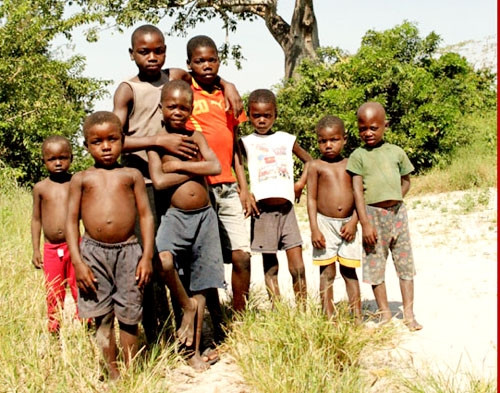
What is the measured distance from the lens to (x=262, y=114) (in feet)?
13.3

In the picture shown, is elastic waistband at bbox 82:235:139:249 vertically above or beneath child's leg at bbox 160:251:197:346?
above

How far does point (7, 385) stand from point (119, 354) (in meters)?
0.55

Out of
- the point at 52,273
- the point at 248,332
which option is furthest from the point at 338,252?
the point at 52,273

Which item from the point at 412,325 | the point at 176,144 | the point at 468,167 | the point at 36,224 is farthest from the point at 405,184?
the point at 468,167

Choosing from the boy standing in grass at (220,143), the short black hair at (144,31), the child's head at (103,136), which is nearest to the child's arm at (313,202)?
the boy standing in grass at (220,143)

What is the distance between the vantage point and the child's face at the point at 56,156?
4082 mm

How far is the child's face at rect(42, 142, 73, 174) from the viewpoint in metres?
4.08

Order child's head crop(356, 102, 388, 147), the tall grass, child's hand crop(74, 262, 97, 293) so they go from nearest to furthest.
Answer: child's hand crop(74, 262, 97, 293) → child's head crop(356, 102, 388, 147) → the tall grass

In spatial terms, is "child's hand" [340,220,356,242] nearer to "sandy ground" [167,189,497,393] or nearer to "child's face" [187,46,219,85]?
"sandy ground" [167,189,497,393]

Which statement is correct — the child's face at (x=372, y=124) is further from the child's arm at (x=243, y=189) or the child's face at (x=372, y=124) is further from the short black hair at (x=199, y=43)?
the short black hair at (x=199, y=43)

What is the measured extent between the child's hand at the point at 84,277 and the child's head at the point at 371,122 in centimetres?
204

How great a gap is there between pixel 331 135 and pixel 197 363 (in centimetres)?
164

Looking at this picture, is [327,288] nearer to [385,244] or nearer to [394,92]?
[385,244]

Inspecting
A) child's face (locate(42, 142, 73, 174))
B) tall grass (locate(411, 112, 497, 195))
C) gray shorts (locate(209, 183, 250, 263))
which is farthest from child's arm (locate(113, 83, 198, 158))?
tall grass (locate(411, 112, 497, 195))
